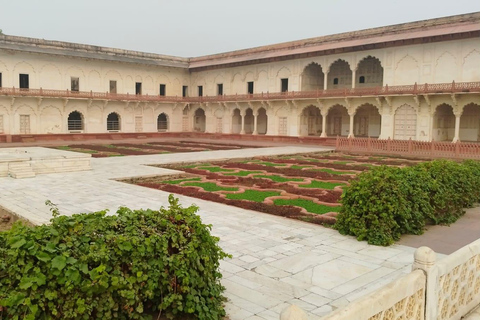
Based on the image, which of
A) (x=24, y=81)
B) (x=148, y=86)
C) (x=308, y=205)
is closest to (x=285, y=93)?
(x=148, y=86)

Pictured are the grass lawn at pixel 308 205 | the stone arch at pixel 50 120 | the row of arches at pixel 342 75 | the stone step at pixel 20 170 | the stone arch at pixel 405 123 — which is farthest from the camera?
the stone arch at pixel 50 120

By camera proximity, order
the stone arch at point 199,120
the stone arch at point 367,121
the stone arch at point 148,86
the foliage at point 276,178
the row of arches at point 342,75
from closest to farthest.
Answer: the foliage at point 276,178 → the row of arches at point 342,75 → the stone arch at point 367,121 → the stone arch at point 148,86 → the stone arch at point 199,120

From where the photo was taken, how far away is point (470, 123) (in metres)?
24.0

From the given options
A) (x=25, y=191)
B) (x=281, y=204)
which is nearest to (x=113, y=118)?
(x=25, y=191)

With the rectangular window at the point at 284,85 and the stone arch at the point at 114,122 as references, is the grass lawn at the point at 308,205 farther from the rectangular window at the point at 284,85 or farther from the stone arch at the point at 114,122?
the stone arch at the point at 114,122

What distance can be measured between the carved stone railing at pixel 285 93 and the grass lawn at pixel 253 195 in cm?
1618

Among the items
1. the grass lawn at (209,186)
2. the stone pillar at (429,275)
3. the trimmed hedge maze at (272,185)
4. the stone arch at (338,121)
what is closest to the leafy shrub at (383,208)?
the trimmed hedge maze at (272,185)

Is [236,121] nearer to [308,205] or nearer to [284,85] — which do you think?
[284,85]

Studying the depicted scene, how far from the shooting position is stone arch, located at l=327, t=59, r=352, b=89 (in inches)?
1173

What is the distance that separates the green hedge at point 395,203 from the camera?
19.0 feet

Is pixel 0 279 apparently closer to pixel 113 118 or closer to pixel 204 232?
pixel 204 232

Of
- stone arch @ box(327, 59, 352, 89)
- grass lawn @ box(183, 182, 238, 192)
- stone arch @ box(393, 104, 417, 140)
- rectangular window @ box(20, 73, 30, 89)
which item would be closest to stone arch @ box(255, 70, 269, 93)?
stone arch @ box(327, 59, 352, 89)

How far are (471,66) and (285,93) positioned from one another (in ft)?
37.7

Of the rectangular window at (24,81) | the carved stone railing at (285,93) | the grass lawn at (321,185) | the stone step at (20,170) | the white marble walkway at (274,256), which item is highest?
the rectangular window at (24,81)
